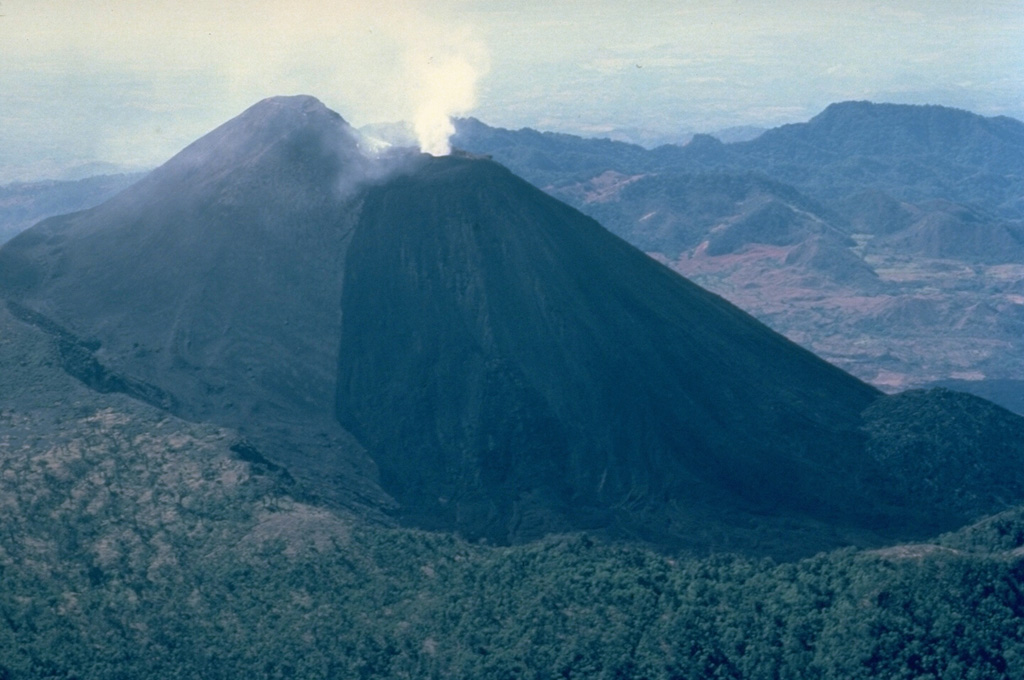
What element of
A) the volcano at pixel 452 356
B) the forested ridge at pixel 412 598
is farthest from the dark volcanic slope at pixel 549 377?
the forested ridge at pixel 412 598

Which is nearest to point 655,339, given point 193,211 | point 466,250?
point 466,250

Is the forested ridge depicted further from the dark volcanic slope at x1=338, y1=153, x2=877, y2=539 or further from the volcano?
the dark volcanic slope at x1=338, y1=153, x2=877, y2=539

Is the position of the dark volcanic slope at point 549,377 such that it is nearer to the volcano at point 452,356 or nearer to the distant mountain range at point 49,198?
the volcano at point 452,356

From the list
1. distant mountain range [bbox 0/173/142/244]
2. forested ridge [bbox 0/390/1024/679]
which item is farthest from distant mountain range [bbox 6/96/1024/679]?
distant mountain range [bbox 0/173/142/244]

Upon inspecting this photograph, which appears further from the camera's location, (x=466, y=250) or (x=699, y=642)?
(x=466, y=250)

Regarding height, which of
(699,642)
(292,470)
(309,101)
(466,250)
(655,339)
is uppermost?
(309,101)

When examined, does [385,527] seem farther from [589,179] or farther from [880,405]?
[589,179]

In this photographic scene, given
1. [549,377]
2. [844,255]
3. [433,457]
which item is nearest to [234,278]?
[433,457]

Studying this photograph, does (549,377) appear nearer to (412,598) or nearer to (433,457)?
(433,457)
